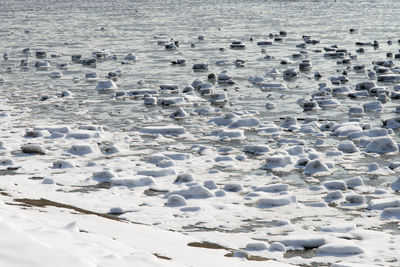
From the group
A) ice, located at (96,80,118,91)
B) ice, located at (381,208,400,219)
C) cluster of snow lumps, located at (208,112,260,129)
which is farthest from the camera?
ice, located at (96,80,118,91)

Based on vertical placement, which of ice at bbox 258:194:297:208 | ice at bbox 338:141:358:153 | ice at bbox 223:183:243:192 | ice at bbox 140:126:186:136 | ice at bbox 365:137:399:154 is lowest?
ice at bbox 258:194:297:208

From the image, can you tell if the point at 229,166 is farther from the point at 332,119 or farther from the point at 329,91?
the point at 329,91

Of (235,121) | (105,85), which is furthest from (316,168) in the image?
(105,85)

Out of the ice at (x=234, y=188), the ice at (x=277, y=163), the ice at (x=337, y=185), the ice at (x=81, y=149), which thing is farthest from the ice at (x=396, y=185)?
the ice at (x=81, y=149)

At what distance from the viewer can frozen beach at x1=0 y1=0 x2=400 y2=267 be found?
16.3 ft

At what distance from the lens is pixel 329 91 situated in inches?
477

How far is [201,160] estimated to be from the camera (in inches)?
307

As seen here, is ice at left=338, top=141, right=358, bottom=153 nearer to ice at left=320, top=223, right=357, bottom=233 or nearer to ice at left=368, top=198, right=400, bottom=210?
ice at left=368, top=198, right=400, bottom=210

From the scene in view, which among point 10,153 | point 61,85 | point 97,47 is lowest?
point 10,153

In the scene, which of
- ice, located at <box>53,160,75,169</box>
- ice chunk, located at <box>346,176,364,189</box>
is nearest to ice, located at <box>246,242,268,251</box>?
ice chunk, located at <box>346,176,364,189</box>

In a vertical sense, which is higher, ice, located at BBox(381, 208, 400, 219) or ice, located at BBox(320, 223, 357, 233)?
ice, located at BBox(381, 208, 400, 219)

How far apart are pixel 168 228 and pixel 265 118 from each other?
4.80 metres

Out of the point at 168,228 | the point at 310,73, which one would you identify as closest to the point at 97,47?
the point at 310,73

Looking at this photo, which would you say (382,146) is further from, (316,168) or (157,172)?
(157,172)
